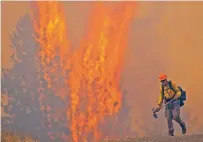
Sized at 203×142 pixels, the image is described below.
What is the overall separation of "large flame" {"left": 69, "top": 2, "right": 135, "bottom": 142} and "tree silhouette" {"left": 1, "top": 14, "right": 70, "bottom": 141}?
2.70 feet

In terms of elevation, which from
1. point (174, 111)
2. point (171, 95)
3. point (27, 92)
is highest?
point (27, 92)

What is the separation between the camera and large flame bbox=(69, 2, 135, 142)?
1534cm

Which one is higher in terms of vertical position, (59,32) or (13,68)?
(59,32)

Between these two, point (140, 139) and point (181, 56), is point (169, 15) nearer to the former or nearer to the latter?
point (181, 56)

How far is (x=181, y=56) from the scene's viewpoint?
1498cm

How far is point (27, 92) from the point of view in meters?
15.0

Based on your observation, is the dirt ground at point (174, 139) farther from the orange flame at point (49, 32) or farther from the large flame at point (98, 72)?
the orange flame at point (49, 32)

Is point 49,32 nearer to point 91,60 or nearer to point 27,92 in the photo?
point 91,60

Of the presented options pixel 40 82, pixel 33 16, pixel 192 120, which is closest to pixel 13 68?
pixel 40 82

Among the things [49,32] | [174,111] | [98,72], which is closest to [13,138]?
[98,72]

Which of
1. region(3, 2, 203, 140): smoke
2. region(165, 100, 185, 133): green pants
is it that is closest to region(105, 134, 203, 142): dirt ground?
region(165, 100, 185, 133): green pants

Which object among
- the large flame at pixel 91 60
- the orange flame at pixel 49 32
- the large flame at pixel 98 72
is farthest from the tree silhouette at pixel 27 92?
the large flame at pixel 98 72

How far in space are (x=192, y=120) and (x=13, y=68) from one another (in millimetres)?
7233

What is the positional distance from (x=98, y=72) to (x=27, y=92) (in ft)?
9.73
